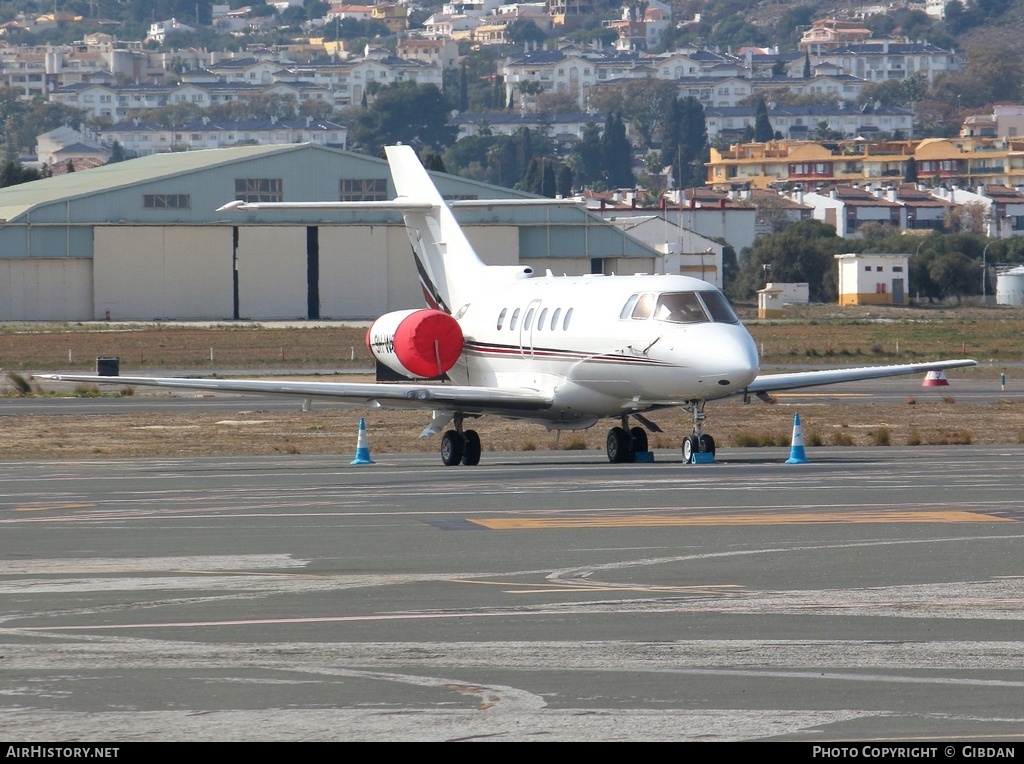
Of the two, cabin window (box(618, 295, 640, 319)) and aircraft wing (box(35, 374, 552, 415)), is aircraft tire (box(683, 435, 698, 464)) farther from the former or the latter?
aircraft wing (box(35, 374, 552, 415))

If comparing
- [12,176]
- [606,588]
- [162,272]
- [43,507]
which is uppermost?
[12,176]

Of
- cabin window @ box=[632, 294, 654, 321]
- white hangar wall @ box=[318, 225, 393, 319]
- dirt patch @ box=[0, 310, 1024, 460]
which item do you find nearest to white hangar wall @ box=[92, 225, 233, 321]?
white hangar wall @ box=[318, 225, 393, 319]

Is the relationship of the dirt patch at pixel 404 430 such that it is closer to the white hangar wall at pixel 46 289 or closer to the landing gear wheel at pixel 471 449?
the landing gear wheel at pixel 471 449

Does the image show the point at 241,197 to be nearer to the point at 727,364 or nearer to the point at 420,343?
the point at 420,343

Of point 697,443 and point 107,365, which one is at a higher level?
point 697,443

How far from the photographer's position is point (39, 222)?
87.6 meters

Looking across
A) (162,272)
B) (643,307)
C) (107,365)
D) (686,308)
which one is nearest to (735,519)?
(686,308)

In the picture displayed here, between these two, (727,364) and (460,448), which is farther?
(460,448)

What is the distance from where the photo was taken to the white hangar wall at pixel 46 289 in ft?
289

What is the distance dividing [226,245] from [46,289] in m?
9.49

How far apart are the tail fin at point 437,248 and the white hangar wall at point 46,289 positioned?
198ft

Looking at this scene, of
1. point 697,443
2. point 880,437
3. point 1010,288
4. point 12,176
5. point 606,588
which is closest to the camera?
point 606,588

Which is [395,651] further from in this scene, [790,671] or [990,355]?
[990,355]

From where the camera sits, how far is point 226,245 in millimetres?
90125
